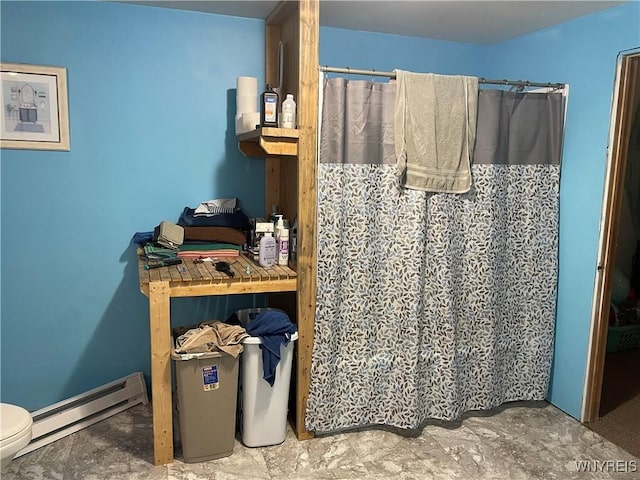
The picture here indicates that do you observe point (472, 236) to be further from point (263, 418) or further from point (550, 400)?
point (263, 418)

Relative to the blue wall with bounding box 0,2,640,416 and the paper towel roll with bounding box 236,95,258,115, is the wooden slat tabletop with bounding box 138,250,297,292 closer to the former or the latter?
→ the blue wall with bounding box 0,2,640,416

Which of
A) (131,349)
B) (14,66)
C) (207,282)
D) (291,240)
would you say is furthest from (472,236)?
(14,66)

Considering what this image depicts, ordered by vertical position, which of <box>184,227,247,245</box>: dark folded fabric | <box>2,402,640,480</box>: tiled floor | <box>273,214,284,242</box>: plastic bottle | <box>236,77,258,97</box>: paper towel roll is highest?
<box>236,77,258,97</box>: paper towel roll

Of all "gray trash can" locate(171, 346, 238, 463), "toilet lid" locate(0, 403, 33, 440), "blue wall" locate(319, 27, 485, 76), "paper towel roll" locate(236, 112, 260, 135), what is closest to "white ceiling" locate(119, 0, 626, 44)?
"blue wall" locate(319, 27, 485, 76)

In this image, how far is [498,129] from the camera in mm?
2775

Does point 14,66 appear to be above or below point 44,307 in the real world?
above

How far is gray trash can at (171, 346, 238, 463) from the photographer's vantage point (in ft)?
7.99

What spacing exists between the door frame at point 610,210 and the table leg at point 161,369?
2187 millimetres

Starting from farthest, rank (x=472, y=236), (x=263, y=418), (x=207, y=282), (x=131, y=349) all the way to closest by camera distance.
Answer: (x=131, y=349)
(x=472, y=236)
(x=263, y=418)
(x=207, y=282)

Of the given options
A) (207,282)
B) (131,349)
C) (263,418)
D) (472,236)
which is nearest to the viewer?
(207,282)

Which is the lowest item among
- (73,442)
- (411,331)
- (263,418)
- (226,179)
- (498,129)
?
(73,442)

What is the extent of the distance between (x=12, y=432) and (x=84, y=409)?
768 millimetres

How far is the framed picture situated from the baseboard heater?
1.34m

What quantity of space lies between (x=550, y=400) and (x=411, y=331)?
1105mm
